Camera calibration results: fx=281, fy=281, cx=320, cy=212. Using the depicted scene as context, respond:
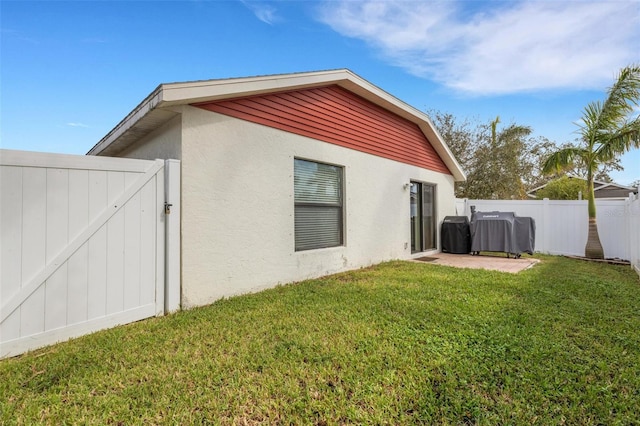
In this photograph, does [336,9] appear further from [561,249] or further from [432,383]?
[561,249]

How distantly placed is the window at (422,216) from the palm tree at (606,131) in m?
3.82

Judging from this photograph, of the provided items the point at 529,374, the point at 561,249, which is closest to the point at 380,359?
the point at 529,374

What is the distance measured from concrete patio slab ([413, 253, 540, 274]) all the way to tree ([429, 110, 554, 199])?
9.89 m

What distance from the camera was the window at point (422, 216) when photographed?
899cm

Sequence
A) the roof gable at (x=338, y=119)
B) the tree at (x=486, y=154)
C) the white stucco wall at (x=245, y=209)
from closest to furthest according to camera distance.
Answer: the white stucco wall at (x=245, y=209), the roof gable at (x=338, y=119), the tree at (x=486, y=154)

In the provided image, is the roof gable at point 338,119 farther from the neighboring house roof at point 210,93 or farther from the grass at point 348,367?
the grass at point 348,367

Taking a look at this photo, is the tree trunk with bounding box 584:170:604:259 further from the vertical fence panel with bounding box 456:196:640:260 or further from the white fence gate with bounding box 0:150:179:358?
the white fence gate with bounding box 0:150:179:358

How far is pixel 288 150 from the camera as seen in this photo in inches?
212

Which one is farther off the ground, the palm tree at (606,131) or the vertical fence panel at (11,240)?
the palm tree at (606,131)

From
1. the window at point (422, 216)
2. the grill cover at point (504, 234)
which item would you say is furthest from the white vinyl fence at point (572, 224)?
the window at point (422, 216)

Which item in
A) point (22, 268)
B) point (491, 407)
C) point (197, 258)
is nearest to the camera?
point (491, 407)

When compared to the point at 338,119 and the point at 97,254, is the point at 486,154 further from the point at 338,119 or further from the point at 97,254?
the point at 97,254

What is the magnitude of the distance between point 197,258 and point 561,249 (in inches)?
446

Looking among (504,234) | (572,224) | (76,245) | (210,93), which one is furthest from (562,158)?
(76,245)
